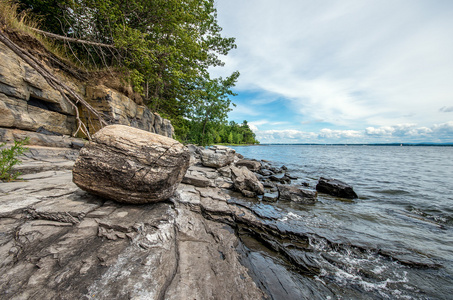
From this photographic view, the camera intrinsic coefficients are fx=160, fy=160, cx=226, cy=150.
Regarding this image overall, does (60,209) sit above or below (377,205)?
above

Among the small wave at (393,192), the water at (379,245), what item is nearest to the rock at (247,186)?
the water at (379,245)

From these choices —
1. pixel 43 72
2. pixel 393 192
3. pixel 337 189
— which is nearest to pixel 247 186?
pixel 337 189

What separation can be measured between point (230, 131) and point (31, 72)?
9435cm

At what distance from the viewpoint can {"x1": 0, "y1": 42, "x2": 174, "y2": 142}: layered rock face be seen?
19.2 ft

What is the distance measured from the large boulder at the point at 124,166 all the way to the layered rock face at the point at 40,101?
4.58 meters

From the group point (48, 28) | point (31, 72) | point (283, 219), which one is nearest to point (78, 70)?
point (31, 72)

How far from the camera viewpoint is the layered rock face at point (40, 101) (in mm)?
5840

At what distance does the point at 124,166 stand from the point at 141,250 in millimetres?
1770

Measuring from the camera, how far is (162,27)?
10.9 m

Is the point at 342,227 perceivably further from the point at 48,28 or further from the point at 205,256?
the point at 48,28

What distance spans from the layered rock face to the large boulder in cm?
458

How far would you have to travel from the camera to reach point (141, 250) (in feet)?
9.20

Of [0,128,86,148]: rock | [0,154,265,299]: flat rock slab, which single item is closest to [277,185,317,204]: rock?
[0,154,265,299]: flat rock slab

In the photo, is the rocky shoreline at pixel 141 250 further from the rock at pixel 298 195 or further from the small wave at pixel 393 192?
the small wave at pixel 393 192
